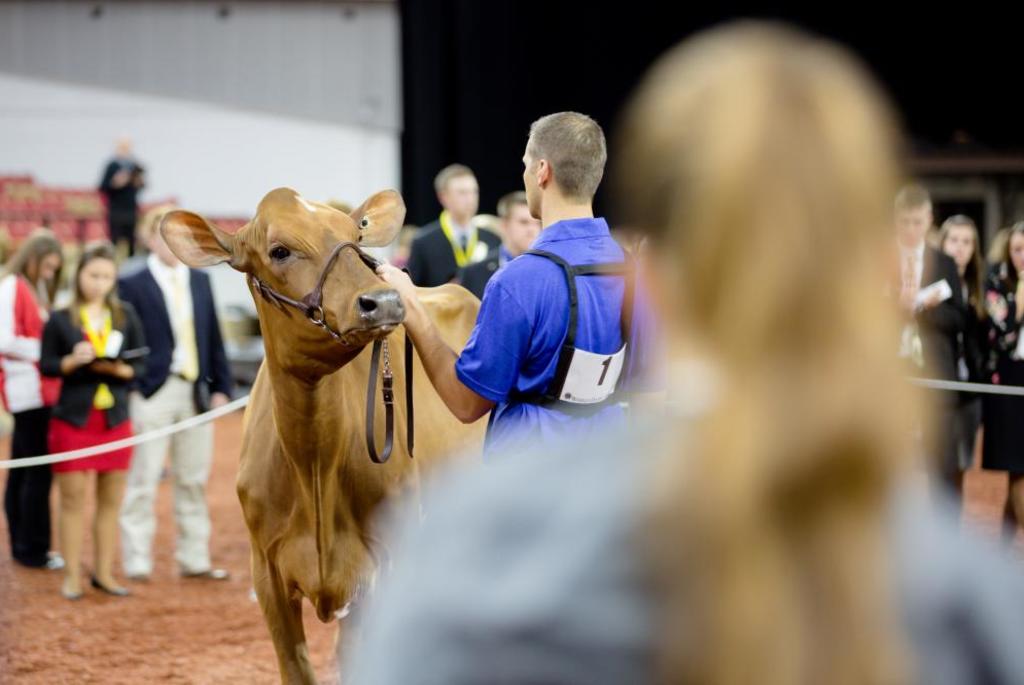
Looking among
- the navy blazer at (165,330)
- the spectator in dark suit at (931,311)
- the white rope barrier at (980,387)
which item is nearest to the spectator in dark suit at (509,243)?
the navy blazer at (165,330)

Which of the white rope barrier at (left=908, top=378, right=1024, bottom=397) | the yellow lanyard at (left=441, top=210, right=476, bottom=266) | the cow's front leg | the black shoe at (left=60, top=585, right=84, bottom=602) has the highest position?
the yellow lanyard at (left=441, top=210, right=476, bottom=266)

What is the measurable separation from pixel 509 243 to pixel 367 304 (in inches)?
160

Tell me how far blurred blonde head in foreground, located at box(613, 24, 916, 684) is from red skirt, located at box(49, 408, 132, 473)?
6.85 metres

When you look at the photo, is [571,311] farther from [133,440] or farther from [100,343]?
[100,343]

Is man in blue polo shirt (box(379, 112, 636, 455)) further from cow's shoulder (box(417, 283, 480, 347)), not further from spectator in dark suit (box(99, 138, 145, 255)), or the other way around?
spectator in dark suit (box(99, 138, 145, 255))

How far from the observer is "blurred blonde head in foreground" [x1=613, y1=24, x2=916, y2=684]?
2.96 ft

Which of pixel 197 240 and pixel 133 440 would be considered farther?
pixel 133 440

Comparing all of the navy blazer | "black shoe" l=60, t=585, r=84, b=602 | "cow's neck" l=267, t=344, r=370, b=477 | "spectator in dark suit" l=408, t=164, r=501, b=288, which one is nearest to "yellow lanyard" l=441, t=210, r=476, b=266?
"spectator in dark suit" l=408, t=164, r=501, b=288

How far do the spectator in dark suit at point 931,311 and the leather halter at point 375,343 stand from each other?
3712mm

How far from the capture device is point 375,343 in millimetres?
4348

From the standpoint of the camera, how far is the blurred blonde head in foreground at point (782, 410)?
0.90 meters

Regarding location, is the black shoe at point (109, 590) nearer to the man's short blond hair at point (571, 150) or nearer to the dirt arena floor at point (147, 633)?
the dirt arena floor at point (147, 633)

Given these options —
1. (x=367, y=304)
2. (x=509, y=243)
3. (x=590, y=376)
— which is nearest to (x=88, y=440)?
(x=509, y=243)

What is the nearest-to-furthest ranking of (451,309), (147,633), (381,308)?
(381,308)
(451,309)
(147,633)
